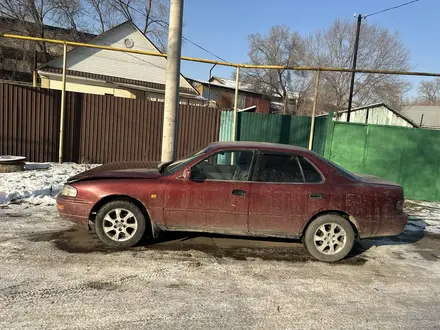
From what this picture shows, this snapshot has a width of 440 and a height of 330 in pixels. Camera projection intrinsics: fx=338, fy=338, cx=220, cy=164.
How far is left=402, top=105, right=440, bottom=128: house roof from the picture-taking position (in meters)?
53.6

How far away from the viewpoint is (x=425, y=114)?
5675cm

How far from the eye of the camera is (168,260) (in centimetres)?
424

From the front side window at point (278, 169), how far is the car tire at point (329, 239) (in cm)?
68

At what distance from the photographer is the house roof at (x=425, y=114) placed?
53.6 metres

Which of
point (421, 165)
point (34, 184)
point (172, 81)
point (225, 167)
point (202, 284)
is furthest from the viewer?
point (421, 165)

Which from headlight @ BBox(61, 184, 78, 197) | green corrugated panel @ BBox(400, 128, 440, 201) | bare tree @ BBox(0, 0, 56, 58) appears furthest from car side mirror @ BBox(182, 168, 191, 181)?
bare tree @ BBox(0, 0, 56, 58)

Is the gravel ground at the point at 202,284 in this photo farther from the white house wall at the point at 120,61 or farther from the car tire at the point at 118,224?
the white house wall at the point at 120,61

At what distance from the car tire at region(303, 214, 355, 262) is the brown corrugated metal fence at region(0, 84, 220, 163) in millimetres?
6471

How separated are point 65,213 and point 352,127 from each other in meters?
7.48

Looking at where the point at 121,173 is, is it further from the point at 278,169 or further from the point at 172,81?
the point at 172,81

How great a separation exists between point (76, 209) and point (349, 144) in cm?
727

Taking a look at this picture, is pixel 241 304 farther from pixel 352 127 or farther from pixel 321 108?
pixel 321 108

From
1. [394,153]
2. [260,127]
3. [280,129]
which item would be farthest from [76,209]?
[394,153]

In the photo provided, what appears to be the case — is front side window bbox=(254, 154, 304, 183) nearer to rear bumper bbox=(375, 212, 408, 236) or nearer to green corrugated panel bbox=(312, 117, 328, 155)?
rear bumper bbox=(375, 212, 408, 236)
